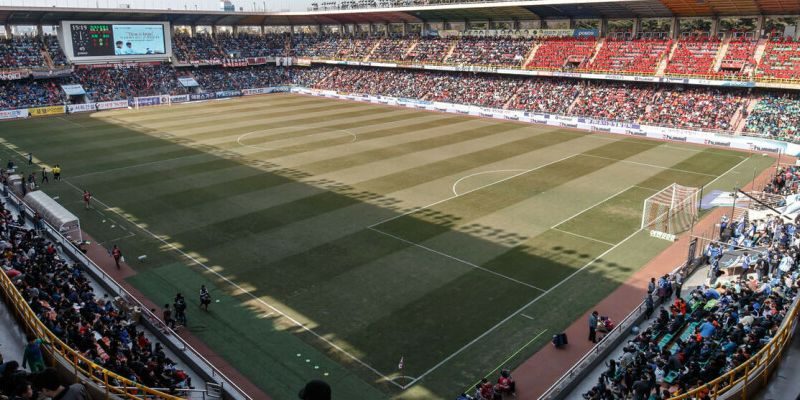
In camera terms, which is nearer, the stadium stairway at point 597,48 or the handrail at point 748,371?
the handrail at point 748,371

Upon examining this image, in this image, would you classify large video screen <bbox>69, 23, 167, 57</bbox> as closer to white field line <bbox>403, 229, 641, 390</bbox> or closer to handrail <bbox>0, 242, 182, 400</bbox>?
handrail <bbox>0, 242, 182, 400</bbox>

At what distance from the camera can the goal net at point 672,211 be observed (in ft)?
101

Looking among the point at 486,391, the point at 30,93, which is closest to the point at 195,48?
the point at 30,93

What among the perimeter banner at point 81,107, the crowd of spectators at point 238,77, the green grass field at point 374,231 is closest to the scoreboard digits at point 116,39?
the crowd of spectators at point 238,77

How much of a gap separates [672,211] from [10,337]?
1207 inches

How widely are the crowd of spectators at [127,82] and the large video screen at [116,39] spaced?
88.0 inches

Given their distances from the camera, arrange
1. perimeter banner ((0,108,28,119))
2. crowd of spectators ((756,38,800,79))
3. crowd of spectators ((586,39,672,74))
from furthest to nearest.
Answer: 1. perimeter banner ((0,108,28,119))
2. crowd of spectators ((586,39,672,74))
3. crowd of spectators ((756,38,800,79))

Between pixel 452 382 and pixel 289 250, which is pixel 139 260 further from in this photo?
pixel 452 382

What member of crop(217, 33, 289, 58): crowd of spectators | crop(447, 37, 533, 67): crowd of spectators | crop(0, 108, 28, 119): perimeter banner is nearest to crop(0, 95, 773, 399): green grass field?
crop(0, 108, 28, 119): perimeter banner

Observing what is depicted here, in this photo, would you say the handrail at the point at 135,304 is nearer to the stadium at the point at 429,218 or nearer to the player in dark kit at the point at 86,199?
the stadium at the point at 429,218

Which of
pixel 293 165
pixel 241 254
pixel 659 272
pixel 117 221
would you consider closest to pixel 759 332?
pixel 659 272

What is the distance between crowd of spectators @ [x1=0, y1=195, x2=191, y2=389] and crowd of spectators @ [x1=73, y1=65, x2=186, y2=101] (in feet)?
193

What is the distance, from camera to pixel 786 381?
38.3 feet

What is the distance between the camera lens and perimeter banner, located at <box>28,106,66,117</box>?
6625 centimetres
